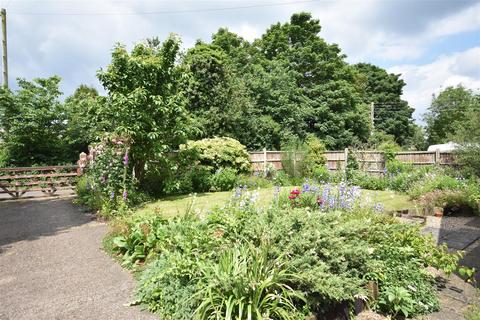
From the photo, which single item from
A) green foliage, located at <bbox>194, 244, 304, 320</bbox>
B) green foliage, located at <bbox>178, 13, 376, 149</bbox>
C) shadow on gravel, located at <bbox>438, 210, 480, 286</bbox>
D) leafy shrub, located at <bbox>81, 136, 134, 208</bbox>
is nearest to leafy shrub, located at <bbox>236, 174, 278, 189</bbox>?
leafy shrub, located at <bbox>81, 136, 134, 208</bbox>

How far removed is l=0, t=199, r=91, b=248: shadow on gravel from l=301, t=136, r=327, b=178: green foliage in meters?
8.71

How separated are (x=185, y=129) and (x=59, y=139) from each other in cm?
871

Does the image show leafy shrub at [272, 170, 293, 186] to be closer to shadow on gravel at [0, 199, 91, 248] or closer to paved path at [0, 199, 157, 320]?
shadow on gravel at [0, 199, 91, 248]

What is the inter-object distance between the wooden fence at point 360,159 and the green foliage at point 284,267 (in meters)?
8.74

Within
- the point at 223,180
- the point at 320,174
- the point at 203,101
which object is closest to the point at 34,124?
the point at 203,101

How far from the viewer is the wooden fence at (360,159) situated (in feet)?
36.5

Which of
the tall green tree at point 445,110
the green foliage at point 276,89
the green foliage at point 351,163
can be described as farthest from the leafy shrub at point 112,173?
the tall green tree at point 445,110

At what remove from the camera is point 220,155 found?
37.2 feet

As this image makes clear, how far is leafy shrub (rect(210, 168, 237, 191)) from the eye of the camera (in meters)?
10.7

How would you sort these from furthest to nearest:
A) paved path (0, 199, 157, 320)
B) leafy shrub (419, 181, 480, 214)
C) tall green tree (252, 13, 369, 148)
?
tall green tree (252, 13, 369, 148) < leafy shrub (419, 181, 480, 214) < paved path (0, 199, 157, 320)

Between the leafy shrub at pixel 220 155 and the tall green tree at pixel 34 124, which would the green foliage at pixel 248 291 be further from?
the tall green tree at pixel 34 124

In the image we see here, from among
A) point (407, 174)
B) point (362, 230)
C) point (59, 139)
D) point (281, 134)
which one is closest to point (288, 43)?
point (281, 134)

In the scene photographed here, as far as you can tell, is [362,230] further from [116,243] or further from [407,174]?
[407,174]

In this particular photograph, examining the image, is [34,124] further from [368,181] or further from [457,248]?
[457,248]
